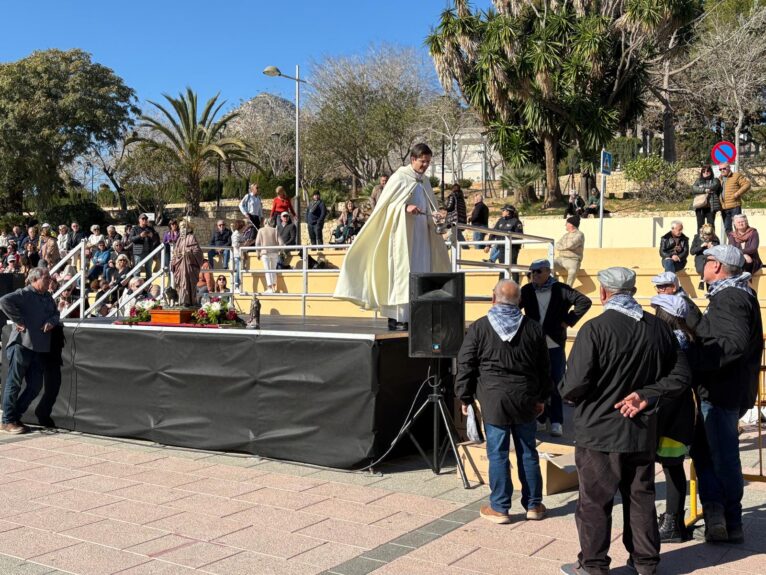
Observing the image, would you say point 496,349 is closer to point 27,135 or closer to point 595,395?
point 595,395

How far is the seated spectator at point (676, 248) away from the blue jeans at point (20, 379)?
889 centimetres

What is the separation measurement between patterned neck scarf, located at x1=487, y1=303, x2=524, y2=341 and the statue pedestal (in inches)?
169

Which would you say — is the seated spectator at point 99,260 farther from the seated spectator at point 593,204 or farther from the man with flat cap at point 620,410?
the man with flat cap at point 620,410

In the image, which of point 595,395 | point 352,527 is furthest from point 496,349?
point 352,527

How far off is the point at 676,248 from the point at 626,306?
8.65 m

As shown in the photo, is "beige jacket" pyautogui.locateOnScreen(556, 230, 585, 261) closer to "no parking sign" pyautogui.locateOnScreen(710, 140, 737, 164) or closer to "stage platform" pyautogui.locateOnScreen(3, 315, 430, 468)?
"no parking sign" pyautogui.locateOnScreen(710, 140, 737, 164)

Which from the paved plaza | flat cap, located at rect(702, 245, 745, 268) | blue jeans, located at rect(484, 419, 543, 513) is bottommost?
the paved plaza

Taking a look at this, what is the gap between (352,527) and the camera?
18.7 ft

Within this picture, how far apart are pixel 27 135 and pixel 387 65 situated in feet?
60.1

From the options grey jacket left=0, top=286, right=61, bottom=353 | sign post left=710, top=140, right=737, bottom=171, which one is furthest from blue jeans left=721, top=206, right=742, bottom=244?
grey jacket left=0, top=286, right=61, bottom=353

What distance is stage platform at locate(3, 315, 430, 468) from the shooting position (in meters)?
7.25

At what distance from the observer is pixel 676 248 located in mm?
12516

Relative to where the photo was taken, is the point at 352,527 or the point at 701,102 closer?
the point at 352,527

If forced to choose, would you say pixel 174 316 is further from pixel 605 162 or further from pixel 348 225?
pixel 605 162
